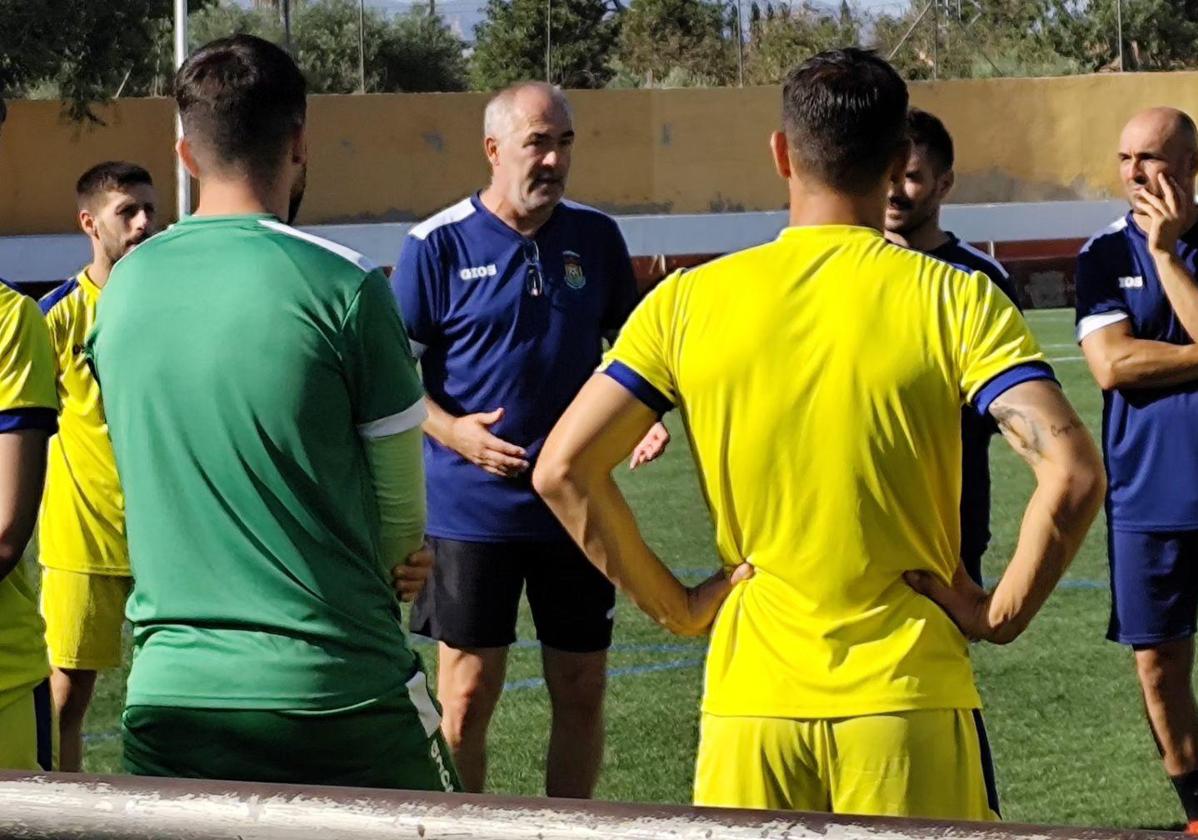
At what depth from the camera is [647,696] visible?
7.40 metres

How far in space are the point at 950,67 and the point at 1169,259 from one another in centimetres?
4987

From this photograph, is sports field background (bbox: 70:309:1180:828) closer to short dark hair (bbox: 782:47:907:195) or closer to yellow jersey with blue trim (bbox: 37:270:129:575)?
yellow jersey with blue trim (bbox: 37:270:129:575)

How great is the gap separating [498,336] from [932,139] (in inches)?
55.7

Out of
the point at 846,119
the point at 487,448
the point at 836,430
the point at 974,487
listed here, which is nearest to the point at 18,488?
the point at 836,430

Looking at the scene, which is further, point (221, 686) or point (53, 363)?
point (53, 363)

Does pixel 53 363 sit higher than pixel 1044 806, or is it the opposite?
pixel 53 363

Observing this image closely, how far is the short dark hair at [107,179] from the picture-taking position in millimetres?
6250

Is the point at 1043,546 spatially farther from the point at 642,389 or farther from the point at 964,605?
the point at 642,389

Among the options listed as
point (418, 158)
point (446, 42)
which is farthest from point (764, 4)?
point (418, 158)

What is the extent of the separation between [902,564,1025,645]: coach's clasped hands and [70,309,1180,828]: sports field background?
262 cm

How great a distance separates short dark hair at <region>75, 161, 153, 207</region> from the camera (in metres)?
6.25

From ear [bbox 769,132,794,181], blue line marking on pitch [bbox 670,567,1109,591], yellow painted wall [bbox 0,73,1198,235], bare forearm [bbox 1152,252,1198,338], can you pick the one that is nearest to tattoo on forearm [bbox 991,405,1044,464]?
ear [bbox 769,132,794,181]

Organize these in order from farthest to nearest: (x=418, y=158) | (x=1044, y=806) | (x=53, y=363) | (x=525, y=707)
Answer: (x=418, y=158)
(x=525, y=707)
(x=1044, y=806)
(x=53, y=363)

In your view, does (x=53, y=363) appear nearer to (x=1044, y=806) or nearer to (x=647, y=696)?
(x=1044, y=806)
